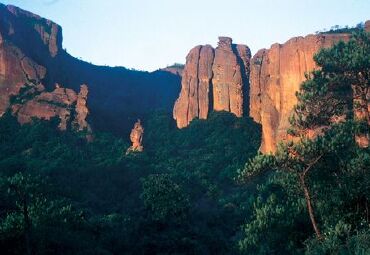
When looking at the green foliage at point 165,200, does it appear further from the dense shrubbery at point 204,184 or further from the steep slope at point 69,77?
the steep slope at point 69,77

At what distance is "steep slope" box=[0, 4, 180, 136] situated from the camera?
366 feet

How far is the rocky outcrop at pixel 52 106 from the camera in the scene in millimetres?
107188

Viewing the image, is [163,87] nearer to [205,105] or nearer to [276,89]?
[205,105]

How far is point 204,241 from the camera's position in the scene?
215 feet

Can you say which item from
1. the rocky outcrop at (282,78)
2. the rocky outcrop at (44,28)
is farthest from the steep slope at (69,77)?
the rocky outcrop at (282,78)

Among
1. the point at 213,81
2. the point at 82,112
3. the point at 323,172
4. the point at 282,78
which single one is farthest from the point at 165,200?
the point at 213,81

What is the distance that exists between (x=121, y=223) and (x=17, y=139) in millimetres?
43390

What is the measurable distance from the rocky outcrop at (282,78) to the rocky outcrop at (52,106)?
36.4 meters

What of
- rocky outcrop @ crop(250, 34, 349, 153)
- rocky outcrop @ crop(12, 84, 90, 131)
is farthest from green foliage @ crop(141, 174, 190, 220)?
rocky outcrop @ crop(12, 84, 90, 131)

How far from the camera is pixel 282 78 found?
9912cm

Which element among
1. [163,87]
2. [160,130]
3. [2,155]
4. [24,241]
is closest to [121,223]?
[24,241]

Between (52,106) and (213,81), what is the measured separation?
125ft

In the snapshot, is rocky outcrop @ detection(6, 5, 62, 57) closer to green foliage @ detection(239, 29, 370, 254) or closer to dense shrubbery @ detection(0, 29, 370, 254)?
dense shrubbery @ detection(0, 29, 370, 254)

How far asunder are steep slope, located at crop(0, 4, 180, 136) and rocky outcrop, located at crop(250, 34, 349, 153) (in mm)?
37130
